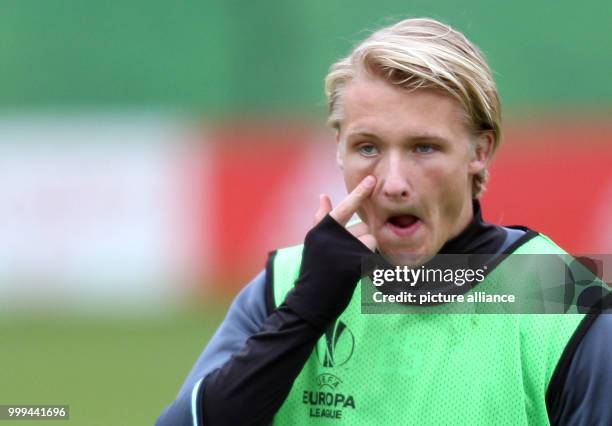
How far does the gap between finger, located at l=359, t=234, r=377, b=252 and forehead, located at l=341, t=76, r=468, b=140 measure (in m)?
0.21

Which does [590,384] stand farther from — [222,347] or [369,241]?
[222,347]

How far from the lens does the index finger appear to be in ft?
7.16

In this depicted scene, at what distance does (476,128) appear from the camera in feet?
7.55

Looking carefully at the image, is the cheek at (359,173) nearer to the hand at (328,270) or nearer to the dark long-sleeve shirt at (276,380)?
the hand at (328,270)

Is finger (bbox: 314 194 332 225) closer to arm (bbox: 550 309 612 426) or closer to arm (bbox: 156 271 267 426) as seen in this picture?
arm (bbox: 156 271 267 426)

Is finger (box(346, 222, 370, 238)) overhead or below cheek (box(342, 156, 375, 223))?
below

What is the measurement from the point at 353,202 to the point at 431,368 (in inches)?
13.8

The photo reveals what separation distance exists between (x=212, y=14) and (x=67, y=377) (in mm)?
3516

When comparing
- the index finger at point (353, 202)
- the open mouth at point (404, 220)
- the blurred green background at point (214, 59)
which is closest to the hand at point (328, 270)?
Answer: the index finger at point (353, 202)

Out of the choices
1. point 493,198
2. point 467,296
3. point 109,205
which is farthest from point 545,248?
point 109,205

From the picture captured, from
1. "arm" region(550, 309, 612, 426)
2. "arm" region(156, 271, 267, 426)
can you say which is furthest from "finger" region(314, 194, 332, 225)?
"arm" region(550, 309, 612, 426)

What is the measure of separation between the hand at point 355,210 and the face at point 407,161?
0.8 inches

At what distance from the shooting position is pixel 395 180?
7.22 feet

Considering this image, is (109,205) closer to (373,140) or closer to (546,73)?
(546,73)
